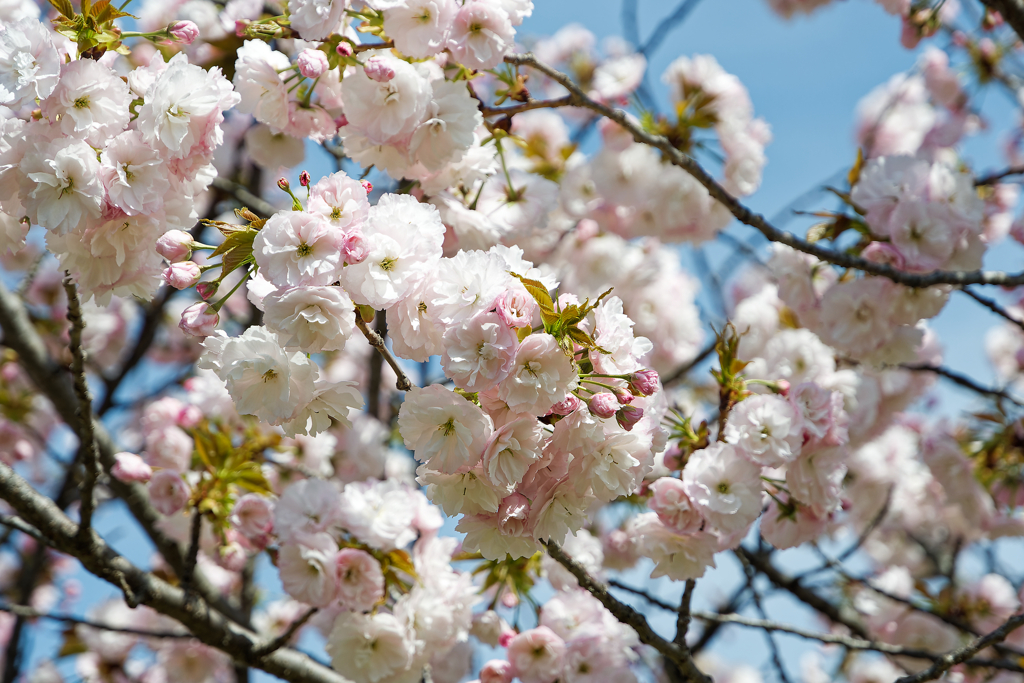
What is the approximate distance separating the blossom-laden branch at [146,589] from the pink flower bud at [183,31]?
3.61 ft

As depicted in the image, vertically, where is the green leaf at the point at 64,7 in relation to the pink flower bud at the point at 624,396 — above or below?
above

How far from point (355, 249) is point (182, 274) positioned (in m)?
0.35

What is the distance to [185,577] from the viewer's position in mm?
2049

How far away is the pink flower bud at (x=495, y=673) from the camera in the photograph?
194 cm

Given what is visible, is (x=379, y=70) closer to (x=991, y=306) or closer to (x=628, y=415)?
(x=628, y=415)

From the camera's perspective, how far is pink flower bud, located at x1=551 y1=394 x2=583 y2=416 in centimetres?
123

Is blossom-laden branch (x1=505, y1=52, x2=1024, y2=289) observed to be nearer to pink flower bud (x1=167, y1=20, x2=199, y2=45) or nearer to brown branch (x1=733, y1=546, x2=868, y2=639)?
pink flower bud (x1=167, y1=20, x2=199, y2=45)

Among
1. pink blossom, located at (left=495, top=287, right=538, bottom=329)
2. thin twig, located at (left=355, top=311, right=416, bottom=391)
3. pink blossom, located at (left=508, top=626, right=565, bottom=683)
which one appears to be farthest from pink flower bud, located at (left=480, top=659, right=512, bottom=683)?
pink blossom, located at (left=495, top=287, right=538, bottom=329)

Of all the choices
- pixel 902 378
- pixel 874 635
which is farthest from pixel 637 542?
pixel 874 635

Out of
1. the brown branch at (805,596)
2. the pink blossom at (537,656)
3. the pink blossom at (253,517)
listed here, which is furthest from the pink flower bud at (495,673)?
the brown branch at (805,596)

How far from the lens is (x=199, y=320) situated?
1.36 metres

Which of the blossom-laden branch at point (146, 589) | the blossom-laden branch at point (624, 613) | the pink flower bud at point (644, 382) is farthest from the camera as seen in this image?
the blossom-laden branch at point (146, 589)

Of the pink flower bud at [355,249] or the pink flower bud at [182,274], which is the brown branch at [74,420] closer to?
the pink flower bud at [182,274]

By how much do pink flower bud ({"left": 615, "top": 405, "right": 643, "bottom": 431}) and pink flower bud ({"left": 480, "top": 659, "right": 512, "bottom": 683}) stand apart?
1.01m
